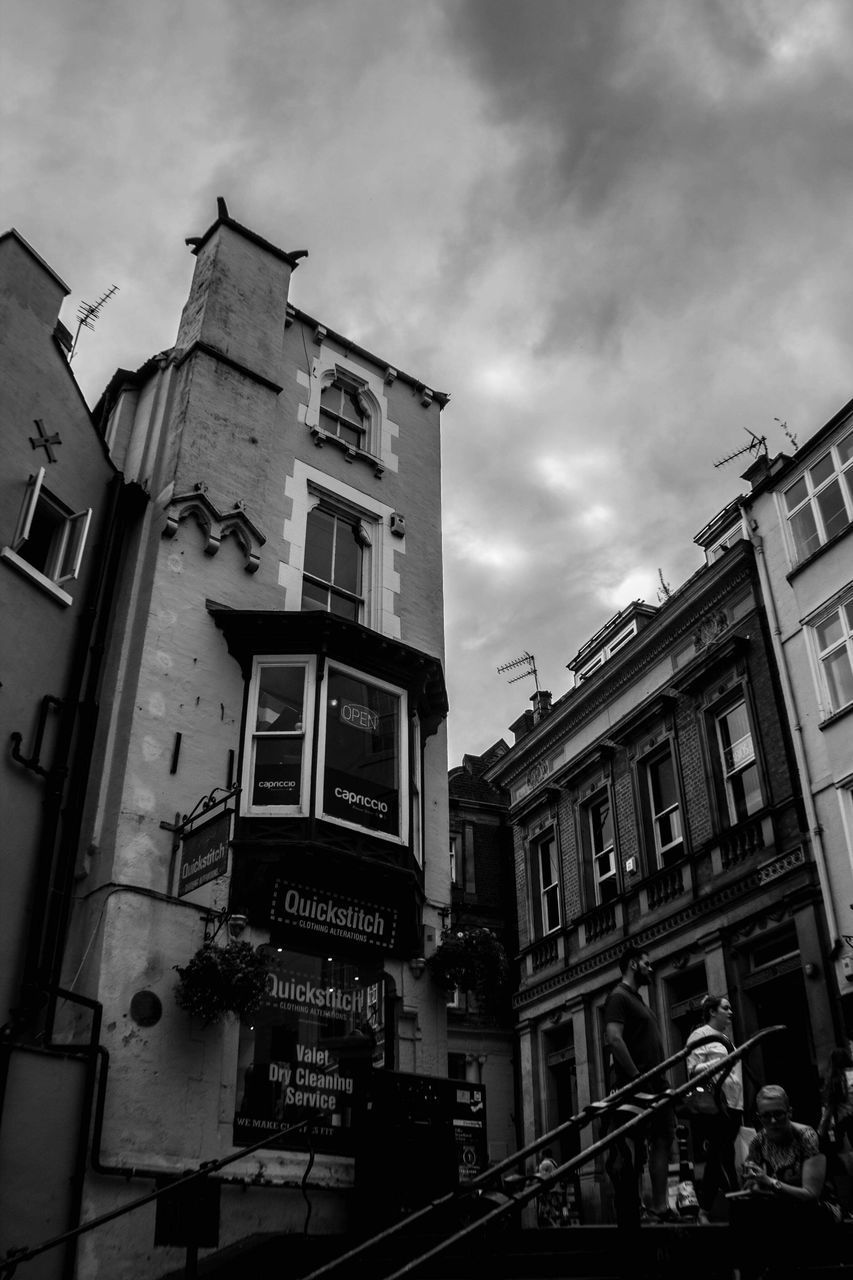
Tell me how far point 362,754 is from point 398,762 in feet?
1.73

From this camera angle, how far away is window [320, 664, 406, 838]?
42.9 ft

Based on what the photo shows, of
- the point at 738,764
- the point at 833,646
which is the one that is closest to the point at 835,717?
the point at 833,646

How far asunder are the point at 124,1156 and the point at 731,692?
49.3 feet

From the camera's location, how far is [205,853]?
11.0 meters

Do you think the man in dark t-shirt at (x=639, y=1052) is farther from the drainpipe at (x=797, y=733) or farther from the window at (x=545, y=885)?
the window at (x=545, y=885)

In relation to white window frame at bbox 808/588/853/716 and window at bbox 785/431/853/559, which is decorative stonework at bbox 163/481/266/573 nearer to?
white window frame at bbox 808/588/853/716

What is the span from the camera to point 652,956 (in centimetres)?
2198

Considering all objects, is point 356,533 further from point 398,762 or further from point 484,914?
point 484,914

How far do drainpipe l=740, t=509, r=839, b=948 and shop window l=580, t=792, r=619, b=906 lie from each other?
243 inches

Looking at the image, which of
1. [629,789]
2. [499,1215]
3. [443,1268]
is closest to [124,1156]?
[443,1268]

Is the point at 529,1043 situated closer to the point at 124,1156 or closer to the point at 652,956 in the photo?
the point at 652,956

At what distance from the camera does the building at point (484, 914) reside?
2772 centimetres

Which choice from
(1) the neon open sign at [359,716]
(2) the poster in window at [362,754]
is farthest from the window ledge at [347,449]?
(1) the neon open sign at [359,716]

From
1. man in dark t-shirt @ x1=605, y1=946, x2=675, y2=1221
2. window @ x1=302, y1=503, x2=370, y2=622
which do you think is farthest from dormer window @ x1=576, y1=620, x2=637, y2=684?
man in dark t-shirt @ x1=605, y1=946, x2=675, y2=1221
